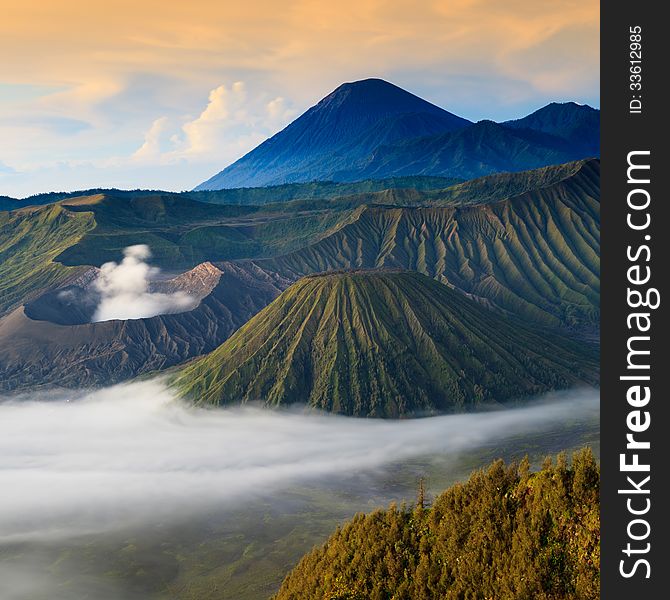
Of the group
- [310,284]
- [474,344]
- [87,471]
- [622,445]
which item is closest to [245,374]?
[310,284]

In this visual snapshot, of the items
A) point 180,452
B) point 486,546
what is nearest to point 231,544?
point 180,452

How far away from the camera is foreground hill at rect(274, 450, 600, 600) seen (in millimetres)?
46219

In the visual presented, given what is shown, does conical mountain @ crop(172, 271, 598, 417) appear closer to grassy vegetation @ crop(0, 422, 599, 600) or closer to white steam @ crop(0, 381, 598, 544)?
white steam @ crop(0, 381, 598, 544)

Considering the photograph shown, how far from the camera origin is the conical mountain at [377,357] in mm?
166750

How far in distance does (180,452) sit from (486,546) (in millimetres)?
111350

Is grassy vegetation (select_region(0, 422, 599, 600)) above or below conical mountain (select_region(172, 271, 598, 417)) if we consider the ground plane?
below

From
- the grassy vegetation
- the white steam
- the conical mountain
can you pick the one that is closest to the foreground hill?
the grassy vegetation

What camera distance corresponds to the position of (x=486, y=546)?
51625 millimetres

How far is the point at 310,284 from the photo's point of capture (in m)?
185

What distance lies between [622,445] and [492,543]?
2765 cm

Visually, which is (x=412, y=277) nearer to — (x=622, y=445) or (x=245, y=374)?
(x=245, y=374)

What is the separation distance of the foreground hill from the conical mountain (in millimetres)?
102526

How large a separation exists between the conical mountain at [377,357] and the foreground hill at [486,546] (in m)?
103

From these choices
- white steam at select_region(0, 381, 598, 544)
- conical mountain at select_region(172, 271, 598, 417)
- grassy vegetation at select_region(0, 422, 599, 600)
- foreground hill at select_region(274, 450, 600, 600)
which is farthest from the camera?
conical mountain at select_region(172, 271, 598, 417)
